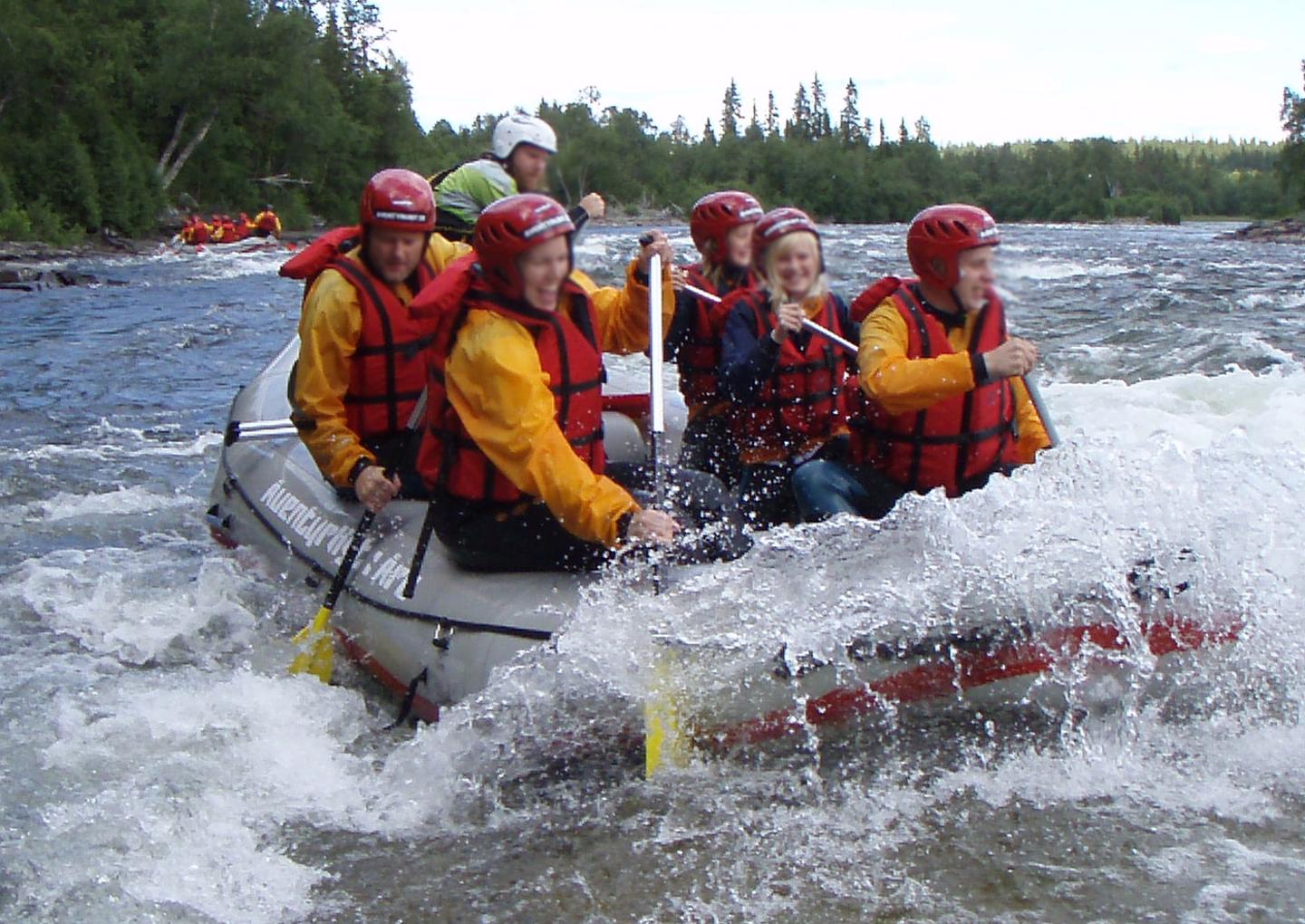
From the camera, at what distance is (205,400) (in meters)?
11.3

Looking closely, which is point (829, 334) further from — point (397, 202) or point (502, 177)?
point (502, 177)

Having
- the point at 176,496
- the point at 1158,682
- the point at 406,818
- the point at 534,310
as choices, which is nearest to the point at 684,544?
the point at 534,310

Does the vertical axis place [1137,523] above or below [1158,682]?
above

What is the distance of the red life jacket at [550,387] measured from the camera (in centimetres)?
391

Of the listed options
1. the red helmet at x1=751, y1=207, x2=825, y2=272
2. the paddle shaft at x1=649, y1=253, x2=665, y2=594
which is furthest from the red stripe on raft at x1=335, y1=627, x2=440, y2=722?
the red helmet at x1=751, y1=207, x2=825, y2=272

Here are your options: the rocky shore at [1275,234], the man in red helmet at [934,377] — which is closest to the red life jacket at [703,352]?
the man in red helmet at [934,377]

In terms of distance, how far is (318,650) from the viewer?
15.2 feet

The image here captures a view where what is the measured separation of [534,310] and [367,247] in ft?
4.51

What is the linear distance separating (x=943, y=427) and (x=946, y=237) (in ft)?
1.87

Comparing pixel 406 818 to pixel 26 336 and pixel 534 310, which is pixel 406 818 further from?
pixel 26 336

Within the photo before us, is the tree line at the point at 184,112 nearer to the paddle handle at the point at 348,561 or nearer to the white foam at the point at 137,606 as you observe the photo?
the white foam at the point at 137,606

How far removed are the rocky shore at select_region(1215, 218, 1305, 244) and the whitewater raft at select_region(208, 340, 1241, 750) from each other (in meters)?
40.8

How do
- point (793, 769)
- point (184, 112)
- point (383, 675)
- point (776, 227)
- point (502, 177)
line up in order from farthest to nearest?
point (184, 112)
point (502, 177)
point (383, 675)
point (776, 227)
point (793, 769)

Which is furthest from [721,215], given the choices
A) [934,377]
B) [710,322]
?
[934,377]
